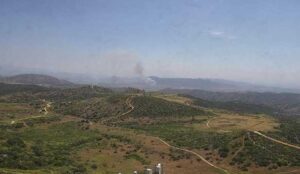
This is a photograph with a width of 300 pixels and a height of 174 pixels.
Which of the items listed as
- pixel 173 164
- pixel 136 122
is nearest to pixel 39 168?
pixel 173 164

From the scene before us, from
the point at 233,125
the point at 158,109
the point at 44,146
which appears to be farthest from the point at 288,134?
the point at 158,109

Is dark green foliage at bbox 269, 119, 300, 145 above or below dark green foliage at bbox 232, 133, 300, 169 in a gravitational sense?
above

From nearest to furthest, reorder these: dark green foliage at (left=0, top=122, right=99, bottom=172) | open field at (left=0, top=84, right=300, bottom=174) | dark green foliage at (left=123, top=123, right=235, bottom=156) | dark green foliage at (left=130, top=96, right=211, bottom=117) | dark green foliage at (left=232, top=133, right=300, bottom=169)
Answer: dark green foliage at (left=0, top=122, right=99, bottom=172), open field at (left=0, top=84, right=300, bottom=174), dark green foliage at (left=232, top=133, right=300, bottom=169), dark green foliage at (left=123, top=123, right=235, bottom=156), dark green foliage at (left=130, top=96, right=211, bottom=117)

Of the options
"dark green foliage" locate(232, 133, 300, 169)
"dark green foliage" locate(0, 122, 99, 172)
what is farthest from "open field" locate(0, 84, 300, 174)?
"dark green foliage" locate(232, 133, 300, 169)

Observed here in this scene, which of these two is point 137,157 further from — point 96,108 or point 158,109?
point 96,108

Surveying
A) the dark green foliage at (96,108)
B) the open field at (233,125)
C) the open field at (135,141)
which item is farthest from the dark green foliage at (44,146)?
the open field at (233,125)

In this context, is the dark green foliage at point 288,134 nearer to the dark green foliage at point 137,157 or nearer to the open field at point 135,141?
the open field at point 135,141

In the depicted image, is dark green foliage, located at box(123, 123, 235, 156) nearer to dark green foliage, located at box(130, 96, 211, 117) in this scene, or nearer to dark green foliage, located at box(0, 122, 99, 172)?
dark green foliage, located at box(130, 96, 211, 117)

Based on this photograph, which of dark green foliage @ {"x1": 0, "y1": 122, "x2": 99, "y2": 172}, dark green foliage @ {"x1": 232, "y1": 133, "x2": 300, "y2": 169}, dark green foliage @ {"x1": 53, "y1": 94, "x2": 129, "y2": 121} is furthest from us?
dark green foliage @ {"x1": 53, "y1": 94, "x2": 129, "y2": 121}

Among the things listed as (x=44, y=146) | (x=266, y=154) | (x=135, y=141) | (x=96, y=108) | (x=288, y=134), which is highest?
(x=288, y=134)
